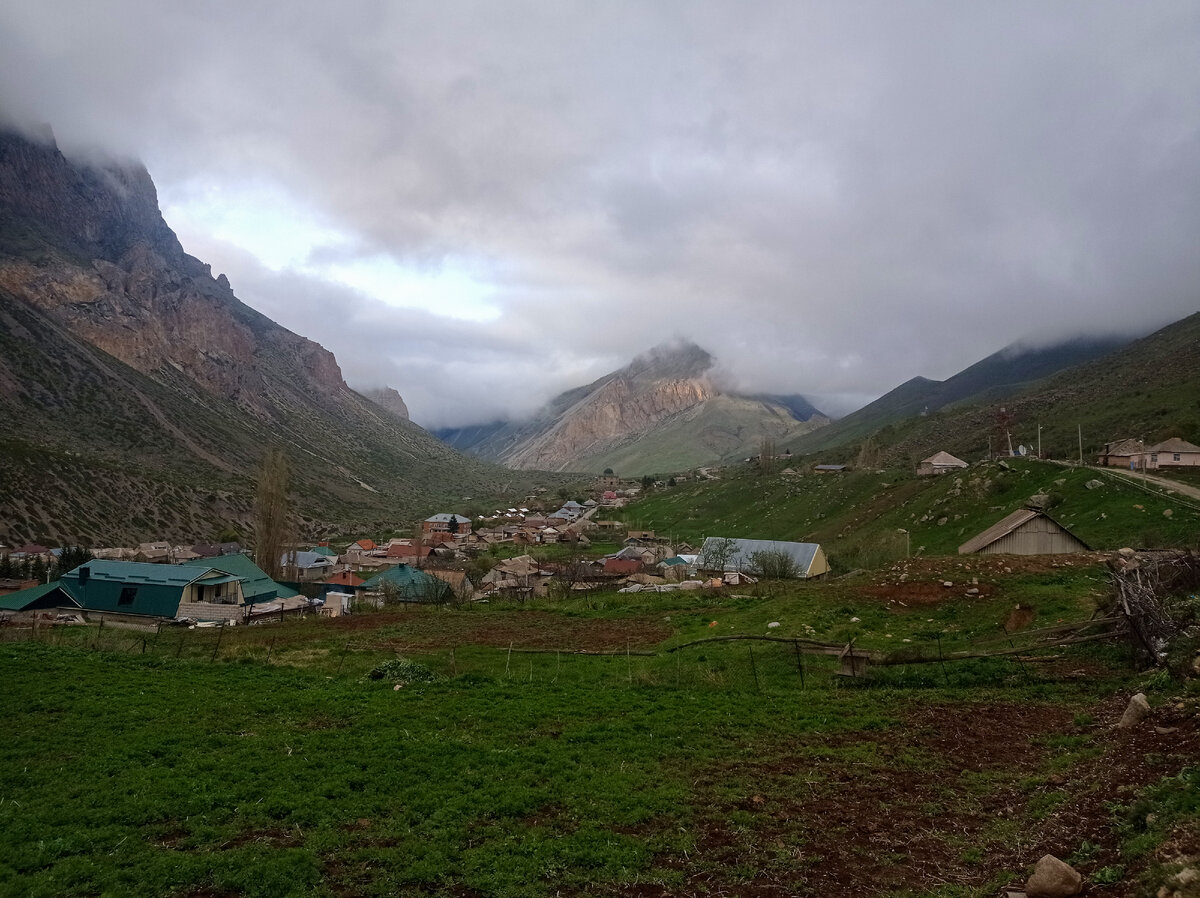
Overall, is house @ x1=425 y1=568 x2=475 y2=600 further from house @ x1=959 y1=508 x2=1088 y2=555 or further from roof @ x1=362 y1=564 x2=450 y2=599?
house @ x1=959 y1=508 x2=1088 y2=555

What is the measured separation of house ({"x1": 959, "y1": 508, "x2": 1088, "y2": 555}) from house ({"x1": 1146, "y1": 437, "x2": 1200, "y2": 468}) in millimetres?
32206

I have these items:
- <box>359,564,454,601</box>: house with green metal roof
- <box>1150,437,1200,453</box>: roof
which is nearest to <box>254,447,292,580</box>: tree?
<box>359,564,454,601</box>: house with green metal roof

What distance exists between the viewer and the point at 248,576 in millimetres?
54188

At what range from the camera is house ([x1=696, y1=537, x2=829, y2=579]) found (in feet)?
189

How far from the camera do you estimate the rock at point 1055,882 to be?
5973 millimetres

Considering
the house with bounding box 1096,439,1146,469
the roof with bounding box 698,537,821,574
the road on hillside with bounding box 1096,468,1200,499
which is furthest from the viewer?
the house with bounding box 1096,439,1146,469

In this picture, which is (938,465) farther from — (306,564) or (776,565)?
(306,564)

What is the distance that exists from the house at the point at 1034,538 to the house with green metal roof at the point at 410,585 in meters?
37.5

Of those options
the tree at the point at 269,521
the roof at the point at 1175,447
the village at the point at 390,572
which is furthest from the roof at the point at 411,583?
the roof at the point at 1175,447

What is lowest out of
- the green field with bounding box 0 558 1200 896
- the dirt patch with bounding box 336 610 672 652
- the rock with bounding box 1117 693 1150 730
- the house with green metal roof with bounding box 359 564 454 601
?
the house with green metal roof with bounding box 359 564 454 601

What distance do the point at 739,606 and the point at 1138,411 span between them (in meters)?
77.9

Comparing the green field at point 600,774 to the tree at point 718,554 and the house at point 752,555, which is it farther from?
the tree at point 718,554

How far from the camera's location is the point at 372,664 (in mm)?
23641

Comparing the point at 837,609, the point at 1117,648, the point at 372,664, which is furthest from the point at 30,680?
the point at 1117,648
